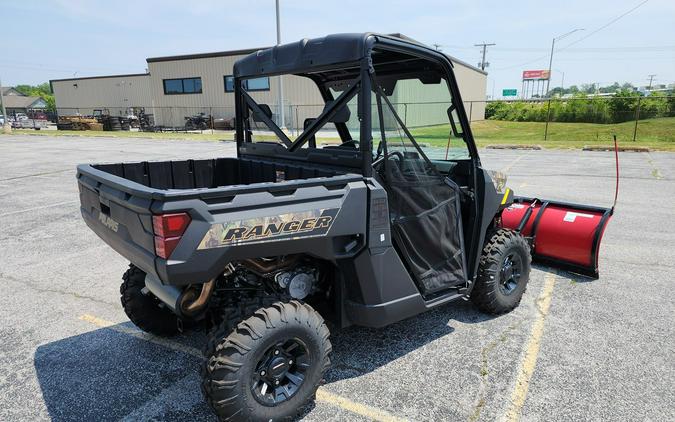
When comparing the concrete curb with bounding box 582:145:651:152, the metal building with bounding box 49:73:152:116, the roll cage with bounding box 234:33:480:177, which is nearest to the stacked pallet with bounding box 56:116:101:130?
the metal building with bounding box 49:73:152:116

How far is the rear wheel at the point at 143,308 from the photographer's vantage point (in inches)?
140

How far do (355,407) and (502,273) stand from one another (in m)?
1.91

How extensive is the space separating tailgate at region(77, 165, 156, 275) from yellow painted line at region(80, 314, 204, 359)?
3.74 feet

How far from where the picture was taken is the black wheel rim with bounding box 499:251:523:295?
159 inches

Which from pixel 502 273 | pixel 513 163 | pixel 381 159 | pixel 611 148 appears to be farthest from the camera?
pixel 611 148

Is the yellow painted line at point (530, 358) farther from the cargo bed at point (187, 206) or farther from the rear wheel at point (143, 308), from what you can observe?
the rear wheel at point (143, 308)

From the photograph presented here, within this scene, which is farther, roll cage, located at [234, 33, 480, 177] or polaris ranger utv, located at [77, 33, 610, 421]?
roll cage, located at [234, 33, 480, 177]

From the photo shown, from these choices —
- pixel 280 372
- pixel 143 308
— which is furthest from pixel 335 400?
pixel 143 308

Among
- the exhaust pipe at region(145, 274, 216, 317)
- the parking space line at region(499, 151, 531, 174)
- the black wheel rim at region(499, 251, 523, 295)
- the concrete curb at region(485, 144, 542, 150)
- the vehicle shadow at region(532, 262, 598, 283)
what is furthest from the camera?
the concrete curb at region(485, 144, 542, 150)

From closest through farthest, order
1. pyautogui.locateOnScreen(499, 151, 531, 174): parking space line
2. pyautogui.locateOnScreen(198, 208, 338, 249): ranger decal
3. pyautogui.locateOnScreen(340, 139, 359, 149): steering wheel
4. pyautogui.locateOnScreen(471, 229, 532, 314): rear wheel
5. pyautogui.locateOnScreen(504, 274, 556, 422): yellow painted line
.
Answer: pyautogui.locateOnScreen(198, 208, 338, 249): ranger decal → pyautogui.locateOnScreen(504, 274, 556, 422): yellow painted line → pyautogui.locateOnScreen(340, 139, 359, 149): steering wheel → pyautogui.locateOnScreen(471, 229, 532, 314): rear wheel → pyautogui.locateOnScreen(499, 151, 531, 174): parking space line

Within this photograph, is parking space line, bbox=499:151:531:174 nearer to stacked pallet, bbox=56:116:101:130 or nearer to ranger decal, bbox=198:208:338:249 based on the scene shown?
ranger decal, bbox=198:208:338:249

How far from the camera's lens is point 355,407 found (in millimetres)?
2842

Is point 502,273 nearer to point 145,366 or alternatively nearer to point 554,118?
point 145,366

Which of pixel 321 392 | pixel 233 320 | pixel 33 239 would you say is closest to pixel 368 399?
pixel 321 392
